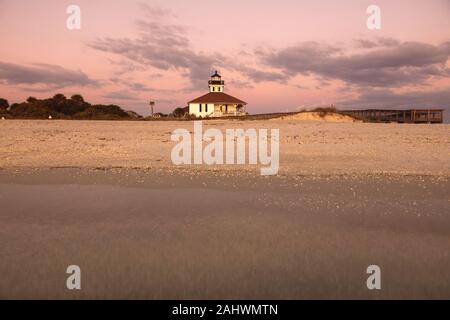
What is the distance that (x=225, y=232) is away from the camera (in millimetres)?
4879

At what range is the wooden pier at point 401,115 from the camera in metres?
38.8

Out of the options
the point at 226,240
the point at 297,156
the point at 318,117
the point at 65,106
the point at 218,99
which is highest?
the point at 218,99

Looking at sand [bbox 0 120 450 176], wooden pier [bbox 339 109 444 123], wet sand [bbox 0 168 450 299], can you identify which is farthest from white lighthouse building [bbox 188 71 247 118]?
wet sand [bbox 0 168 450 299]

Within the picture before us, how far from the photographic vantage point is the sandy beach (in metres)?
3.38

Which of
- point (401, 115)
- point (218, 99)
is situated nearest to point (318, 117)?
point (401, 115)

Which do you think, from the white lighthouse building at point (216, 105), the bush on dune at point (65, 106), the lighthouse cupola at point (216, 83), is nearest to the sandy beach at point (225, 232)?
the bush on dune at point (65, 106)

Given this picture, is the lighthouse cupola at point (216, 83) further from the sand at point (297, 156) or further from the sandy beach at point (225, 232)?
the sandy beach at point (225, 232)

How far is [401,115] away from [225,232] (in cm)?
4014

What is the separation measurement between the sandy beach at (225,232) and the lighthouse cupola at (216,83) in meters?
79.1

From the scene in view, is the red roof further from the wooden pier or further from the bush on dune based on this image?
the wooden pier

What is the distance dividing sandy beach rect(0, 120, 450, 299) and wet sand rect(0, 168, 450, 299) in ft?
0.06

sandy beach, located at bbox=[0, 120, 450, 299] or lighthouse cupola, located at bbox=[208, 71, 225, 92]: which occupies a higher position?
lighthouse cupola, located at bbox=[208, 71, 225, 92]

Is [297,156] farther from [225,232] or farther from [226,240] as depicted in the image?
[226,240]
